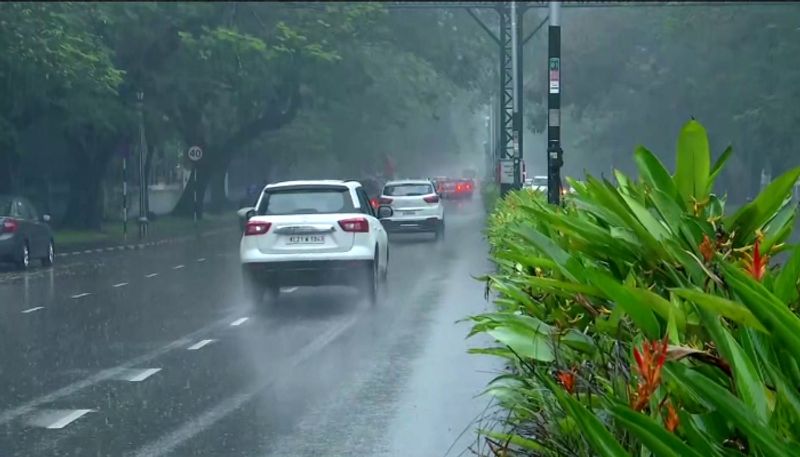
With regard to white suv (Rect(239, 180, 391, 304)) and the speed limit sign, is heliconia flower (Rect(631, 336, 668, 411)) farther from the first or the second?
Result: the speed limit sign

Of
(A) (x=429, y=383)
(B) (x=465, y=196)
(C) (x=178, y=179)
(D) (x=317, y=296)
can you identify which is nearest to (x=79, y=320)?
(D) (x=317, y=296)

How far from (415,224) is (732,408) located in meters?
35.7

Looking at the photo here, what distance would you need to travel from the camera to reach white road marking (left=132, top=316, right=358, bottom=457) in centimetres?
911

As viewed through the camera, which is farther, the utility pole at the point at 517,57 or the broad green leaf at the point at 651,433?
the utility pole at the point at 517,57

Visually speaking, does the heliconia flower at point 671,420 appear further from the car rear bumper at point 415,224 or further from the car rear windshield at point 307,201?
the car rear bumper at point 415,224

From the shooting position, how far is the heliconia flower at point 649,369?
3.57 m

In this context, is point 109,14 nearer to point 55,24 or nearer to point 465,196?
point 55,24

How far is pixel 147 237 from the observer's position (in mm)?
44156

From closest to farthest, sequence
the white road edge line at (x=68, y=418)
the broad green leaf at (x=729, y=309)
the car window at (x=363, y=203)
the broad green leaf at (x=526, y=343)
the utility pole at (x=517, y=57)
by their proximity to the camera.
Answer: the broad green leaf at (x=729, y=309)
the broad green leaf at (x=526, y=343)
the white road edge line at (x=68, y=418)
the car window at (x=363, y=203)
the utility pole at (x=517, y=57)

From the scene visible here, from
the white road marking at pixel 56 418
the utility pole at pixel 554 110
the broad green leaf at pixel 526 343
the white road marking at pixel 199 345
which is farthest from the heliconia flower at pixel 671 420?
the utility pole at pixel 554 110

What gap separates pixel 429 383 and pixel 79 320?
7099mm

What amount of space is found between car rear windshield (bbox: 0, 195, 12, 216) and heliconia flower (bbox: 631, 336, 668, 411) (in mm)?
26181

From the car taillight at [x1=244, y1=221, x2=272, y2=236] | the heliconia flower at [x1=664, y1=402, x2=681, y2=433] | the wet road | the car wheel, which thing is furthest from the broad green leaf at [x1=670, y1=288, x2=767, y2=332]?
the car wheel

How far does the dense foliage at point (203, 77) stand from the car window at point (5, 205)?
460 centimetres
